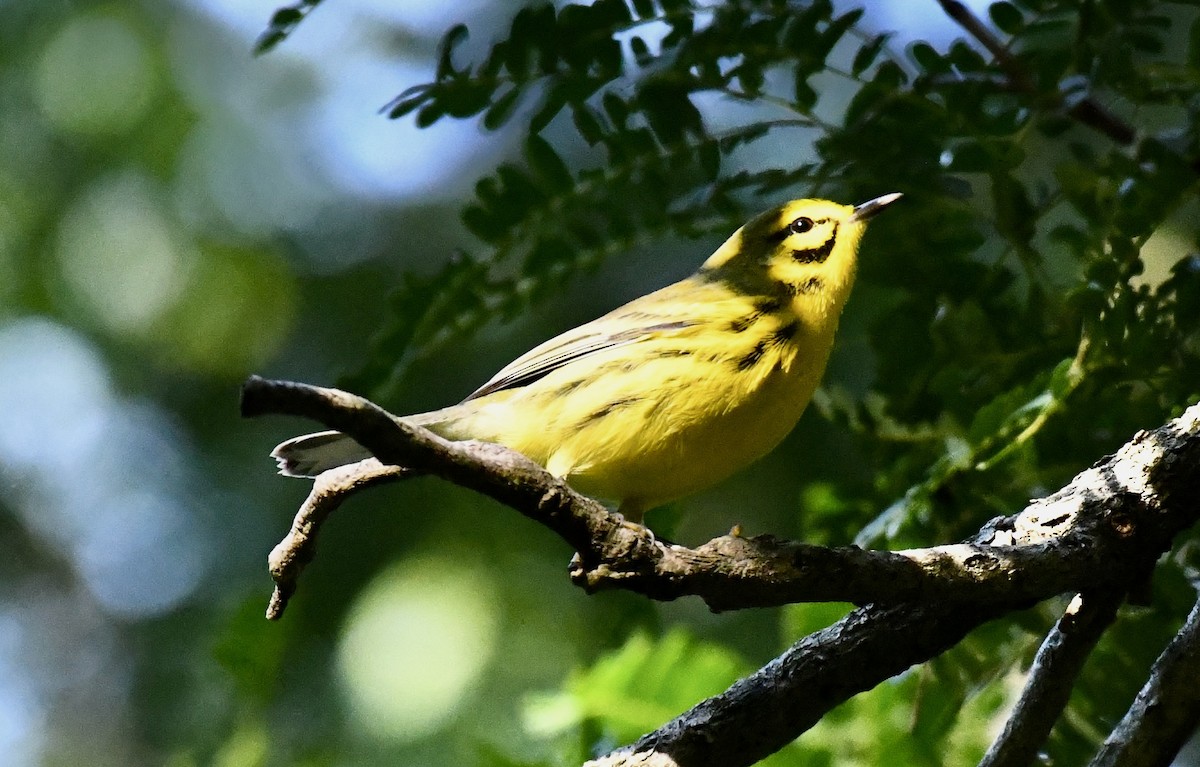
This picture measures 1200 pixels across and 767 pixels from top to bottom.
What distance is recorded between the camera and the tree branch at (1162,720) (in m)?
1.85

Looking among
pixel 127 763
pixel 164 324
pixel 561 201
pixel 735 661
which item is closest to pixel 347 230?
pixel 164 324

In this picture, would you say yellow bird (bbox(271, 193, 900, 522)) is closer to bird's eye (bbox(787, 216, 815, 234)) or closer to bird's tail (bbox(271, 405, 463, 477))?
bird's tail (bbox(271, 405, 463, 477))

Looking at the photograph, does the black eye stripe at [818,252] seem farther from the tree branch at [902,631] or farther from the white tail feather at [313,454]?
the tree branch at [902,631]

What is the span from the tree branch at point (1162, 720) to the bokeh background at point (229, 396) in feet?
8.24

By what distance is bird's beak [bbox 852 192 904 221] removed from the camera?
114 inches

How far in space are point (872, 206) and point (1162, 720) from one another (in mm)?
1475

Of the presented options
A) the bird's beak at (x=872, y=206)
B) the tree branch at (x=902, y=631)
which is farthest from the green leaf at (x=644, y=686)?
the bird's beak at (x=872, y=206)

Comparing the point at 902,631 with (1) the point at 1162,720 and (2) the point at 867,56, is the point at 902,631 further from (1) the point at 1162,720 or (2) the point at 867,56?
(2) the point at 867,56

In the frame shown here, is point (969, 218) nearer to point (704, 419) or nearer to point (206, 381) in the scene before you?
point (704, 419)

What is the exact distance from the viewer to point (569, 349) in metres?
3.24

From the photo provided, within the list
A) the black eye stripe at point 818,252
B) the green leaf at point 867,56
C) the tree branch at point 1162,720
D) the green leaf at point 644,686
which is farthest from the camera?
the black eye stripe at point 818,252

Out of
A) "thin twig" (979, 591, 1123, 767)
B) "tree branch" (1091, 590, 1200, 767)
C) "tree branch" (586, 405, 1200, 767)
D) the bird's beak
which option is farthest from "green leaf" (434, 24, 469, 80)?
"tree branch" (1091, 590, 1200, 767)

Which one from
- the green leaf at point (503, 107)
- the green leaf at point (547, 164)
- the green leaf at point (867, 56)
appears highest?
the green leaf at point (867, 56)

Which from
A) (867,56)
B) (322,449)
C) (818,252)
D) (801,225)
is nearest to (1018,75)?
(867,56)
